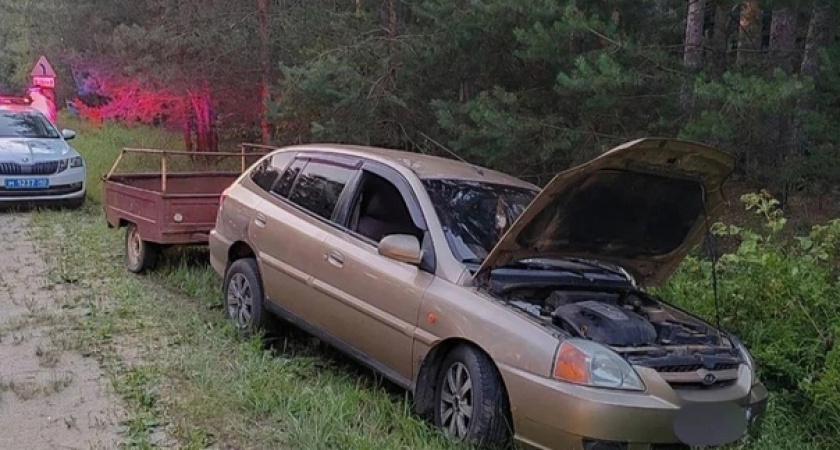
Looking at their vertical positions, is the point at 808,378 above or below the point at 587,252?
below

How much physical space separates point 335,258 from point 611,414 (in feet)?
7.12

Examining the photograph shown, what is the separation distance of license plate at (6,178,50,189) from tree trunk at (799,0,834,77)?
407 inches

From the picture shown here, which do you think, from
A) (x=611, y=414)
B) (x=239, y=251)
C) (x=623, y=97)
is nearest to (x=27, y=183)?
(x=239, y=251)

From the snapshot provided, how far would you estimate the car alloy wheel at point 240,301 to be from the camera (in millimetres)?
5736

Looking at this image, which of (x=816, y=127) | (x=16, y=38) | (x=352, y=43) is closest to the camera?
(x=816, y=127)

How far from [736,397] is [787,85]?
457cm

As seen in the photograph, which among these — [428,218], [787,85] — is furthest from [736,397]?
[787,85]

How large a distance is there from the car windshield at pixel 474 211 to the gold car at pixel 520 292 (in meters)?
0.01

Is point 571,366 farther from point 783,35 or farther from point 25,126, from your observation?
point 25,126

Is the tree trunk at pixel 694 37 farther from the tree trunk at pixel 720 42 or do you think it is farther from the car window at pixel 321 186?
the car window at pixel 321 186

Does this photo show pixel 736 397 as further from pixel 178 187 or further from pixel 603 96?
pixel 178 187

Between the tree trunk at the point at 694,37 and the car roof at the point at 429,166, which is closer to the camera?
the car roof at the point at 429,166

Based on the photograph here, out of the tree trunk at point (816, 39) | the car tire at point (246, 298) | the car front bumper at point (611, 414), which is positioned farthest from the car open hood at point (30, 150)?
the tree trunk at point (816, 39)

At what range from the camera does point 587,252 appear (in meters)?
4.35
